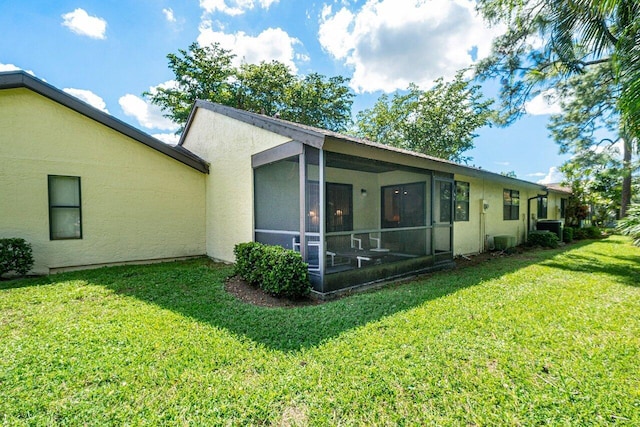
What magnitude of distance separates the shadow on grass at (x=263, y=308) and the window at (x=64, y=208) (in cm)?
119

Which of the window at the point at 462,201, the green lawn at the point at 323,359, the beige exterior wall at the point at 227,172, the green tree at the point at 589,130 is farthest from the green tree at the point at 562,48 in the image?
the beige exterior wall at the point at 227,172

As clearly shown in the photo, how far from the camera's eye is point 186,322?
13.0 feet

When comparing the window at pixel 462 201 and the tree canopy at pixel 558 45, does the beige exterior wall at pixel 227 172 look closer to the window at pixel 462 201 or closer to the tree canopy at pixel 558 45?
the tree canopy at pixel 558 45

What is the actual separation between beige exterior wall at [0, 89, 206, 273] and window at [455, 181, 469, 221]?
9075mm

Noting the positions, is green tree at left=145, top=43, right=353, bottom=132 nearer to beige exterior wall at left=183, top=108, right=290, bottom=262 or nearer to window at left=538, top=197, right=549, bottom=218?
beige exterior wall at left=183, top=108, right=290, bottom=262

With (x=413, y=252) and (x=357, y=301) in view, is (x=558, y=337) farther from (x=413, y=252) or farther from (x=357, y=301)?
(x=413, y=252)

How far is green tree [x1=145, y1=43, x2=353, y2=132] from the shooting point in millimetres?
17844

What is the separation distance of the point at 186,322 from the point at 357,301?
2726 millimetres

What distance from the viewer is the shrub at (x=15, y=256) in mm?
6000

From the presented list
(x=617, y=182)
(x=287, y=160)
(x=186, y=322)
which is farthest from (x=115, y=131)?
(x=617, y=182)

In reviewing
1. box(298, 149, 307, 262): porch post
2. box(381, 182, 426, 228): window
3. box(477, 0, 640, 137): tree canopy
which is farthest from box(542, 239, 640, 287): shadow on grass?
box(298, 149, 307, 262): porch post

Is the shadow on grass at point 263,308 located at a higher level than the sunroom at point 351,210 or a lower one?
lower

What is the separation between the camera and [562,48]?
779cm

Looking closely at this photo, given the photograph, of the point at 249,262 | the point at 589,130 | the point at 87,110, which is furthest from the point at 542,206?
the point at 87,110
